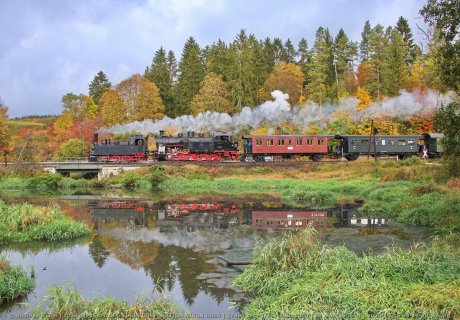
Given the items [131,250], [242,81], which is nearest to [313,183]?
[131,250]

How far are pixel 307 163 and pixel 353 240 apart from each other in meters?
31.4

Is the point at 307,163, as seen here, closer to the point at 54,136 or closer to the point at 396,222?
the point at 396,222

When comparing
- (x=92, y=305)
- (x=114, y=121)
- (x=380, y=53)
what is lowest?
(x=92, y=305)

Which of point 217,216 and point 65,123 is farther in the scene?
point 65,123

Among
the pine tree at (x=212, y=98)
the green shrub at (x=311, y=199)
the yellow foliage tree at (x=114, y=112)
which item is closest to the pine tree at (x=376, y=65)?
the pine tree at (x=212, y=98)

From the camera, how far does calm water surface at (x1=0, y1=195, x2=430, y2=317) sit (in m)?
13.9

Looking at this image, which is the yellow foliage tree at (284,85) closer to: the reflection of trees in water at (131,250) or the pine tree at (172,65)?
the pine tree at (172,65)

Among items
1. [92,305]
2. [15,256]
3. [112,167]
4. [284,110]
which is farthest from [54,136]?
[92,305]

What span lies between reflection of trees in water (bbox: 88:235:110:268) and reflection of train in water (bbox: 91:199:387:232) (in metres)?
4.19

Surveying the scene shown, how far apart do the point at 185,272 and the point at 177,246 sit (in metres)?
4.39

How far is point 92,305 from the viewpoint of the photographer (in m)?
9.54

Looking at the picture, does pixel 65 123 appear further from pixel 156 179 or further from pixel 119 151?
pixel 156 179

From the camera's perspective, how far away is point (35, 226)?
21.6m

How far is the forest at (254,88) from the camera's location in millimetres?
61703
